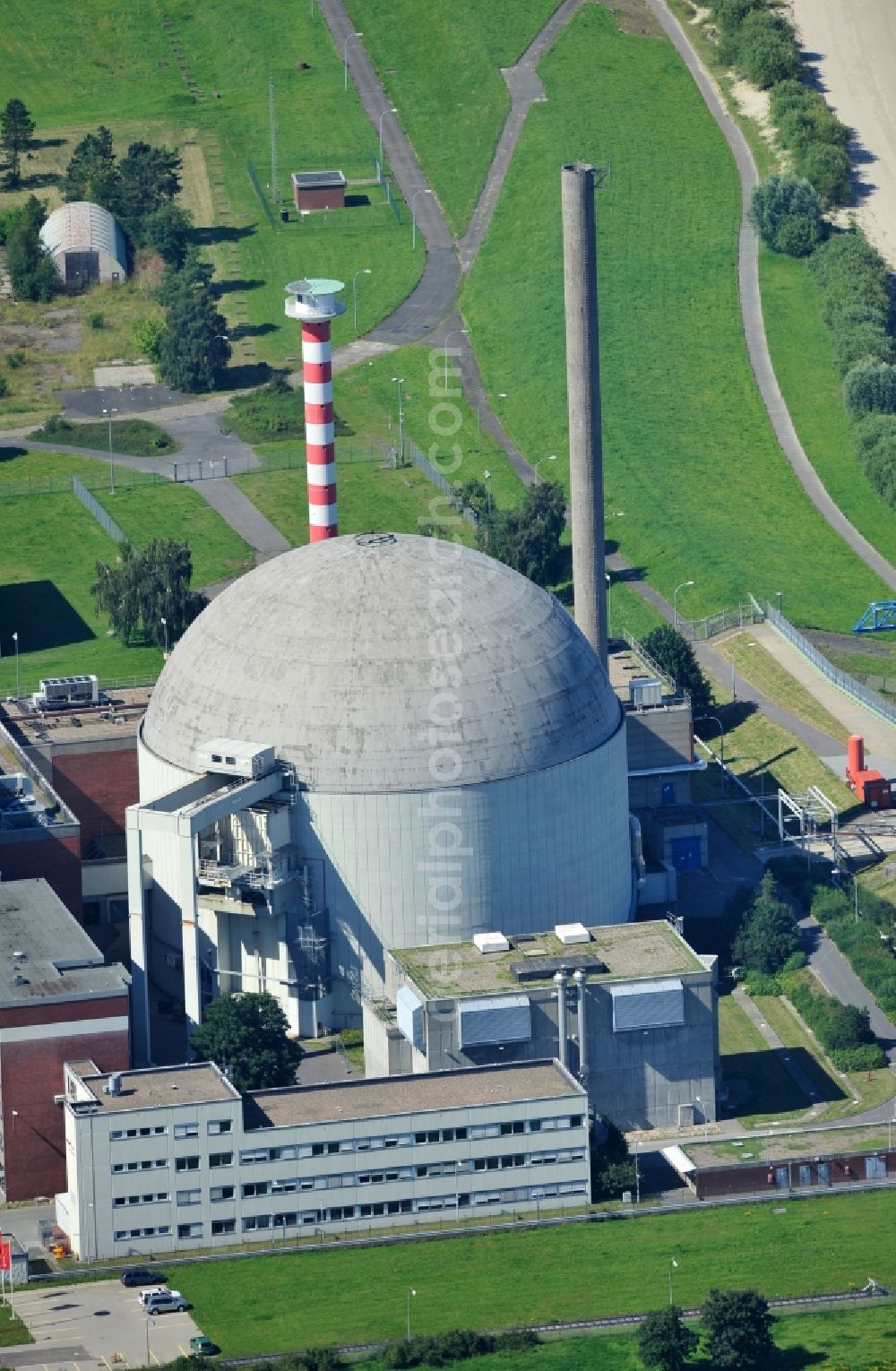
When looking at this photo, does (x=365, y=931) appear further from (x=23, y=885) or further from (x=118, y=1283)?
(x=118, y=1283)

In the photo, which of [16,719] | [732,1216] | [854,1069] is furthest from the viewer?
[16,719]

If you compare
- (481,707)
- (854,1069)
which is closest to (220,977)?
(481,707)

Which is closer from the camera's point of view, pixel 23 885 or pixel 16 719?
pixel 23 885

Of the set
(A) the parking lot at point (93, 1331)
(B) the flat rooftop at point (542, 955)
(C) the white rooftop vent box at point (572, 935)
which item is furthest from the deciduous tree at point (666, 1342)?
(C) the white rooftop vent box at point (572, 935)

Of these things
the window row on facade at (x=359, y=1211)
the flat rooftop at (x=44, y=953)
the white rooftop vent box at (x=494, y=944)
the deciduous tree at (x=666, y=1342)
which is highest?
the flat rooftop at (x=44, y=953)

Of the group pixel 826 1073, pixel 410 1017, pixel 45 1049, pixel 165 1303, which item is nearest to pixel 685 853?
pixel 826 1073

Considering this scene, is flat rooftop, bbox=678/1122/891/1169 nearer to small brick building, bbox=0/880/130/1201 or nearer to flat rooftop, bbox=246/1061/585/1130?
flat rooftop, bbox=246/1061/585/1130

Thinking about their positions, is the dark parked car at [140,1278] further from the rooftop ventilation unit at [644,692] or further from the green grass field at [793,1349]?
the rooftop ventilation unit at [644,692]

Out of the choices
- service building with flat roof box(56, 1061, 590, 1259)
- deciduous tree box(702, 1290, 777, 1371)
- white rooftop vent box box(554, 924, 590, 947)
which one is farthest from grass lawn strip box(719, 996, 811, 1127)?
deciduous tree box(702, 1290, 777, 1371)
